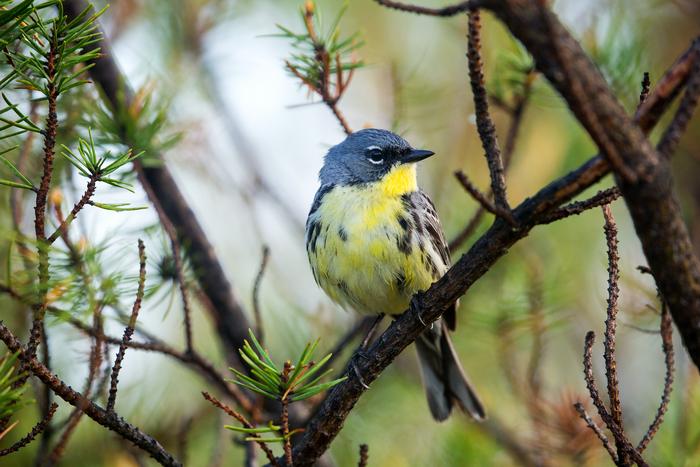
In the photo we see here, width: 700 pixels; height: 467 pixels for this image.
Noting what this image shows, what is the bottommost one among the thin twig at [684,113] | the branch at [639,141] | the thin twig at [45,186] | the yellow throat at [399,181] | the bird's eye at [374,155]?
the thin twig at [45,186]

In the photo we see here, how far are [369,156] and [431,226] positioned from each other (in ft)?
1.77

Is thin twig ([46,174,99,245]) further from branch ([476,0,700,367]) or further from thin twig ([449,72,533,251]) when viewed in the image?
thin twig ([449,72,533,251])

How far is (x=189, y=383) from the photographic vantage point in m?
4.54

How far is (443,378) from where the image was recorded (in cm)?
364

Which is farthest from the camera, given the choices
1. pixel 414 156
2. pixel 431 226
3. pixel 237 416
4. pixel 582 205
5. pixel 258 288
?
pixel 414 156

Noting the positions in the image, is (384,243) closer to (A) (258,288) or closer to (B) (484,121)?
(A) (258,288)

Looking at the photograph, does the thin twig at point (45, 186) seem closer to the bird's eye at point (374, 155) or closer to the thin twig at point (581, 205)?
the thin twig at point (581, 205)

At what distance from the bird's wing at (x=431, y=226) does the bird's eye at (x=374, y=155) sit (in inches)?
10.2

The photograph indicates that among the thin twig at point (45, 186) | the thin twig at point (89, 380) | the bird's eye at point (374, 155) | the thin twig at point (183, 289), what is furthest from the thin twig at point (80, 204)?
the bird's eye at point (374, 155)

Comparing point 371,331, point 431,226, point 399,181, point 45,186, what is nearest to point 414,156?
point 399,181

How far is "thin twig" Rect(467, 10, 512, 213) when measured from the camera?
58.4 inches

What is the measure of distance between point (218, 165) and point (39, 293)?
Result: 2.83m

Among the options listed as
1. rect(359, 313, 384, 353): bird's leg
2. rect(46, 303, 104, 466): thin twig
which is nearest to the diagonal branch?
rect(46, 303, 104, 466): thin twig

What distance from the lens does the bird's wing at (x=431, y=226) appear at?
3256mm
